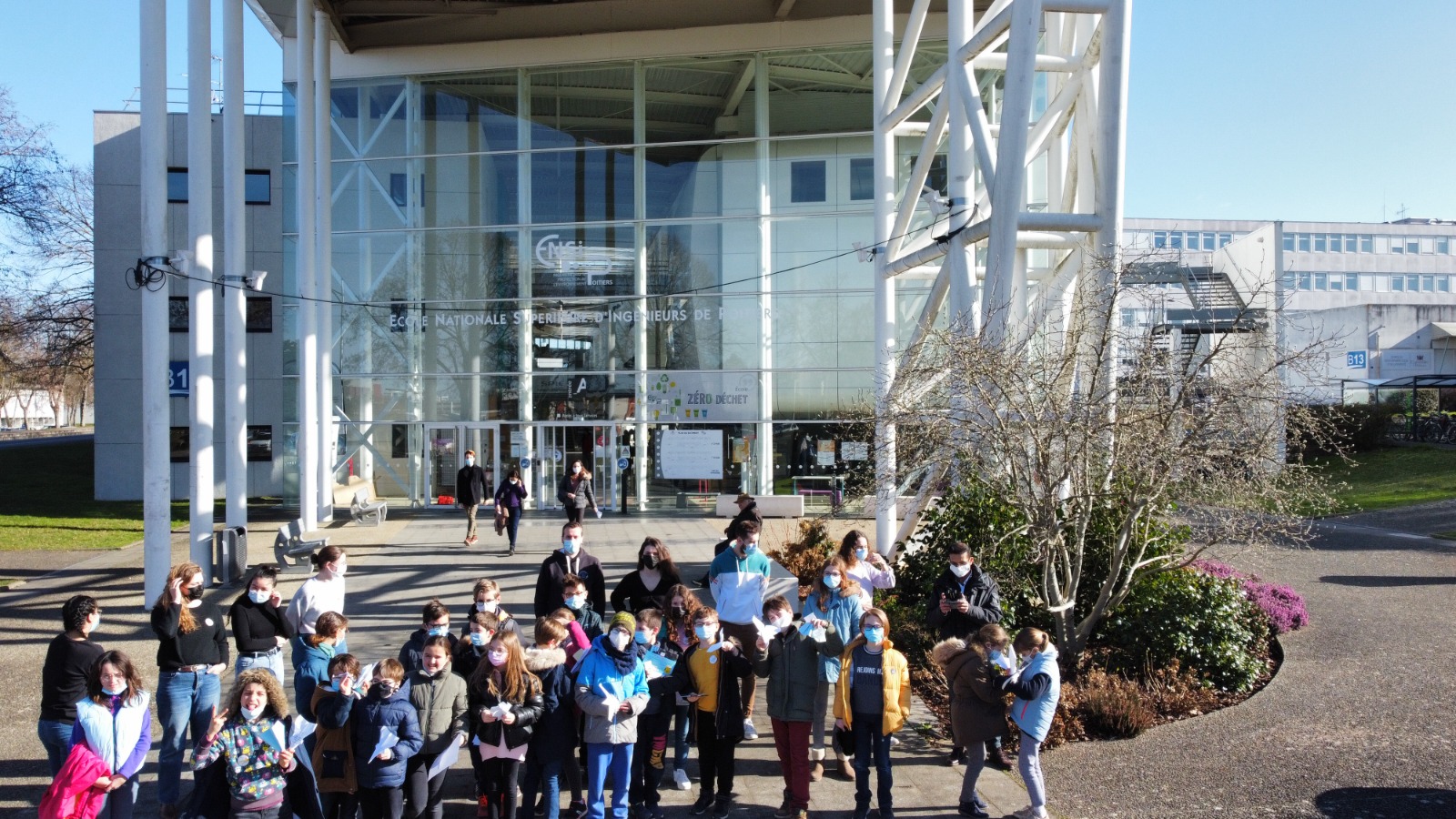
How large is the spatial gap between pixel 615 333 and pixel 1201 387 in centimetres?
1853

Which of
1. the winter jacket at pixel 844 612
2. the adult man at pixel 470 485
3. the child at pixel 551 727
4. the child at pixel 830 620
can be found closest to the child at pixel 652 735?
the child at pixel 551 727

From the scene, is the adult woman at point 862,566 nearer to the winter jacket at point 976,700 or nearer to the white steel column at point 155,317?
the winter jacket at point 976,700

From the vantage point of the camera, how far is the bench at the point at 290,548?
17.2 metres

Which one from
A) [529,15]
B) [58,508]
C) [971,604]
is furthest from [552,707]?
[58,508]

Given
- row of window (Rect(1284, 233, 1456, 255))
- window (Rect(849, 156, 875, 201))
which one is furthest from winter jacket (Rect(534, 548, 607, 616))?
row of window (Rect(1284, 233, 1456, 255))

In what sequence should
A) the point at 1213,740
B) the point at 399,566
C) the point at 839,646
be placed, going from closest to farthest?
1. the point at 839,646
2. the point at 1213,740
3. the point at 399,566

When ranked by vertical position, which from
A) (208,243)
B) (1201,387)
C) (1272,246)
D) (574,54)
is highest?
(574,54)

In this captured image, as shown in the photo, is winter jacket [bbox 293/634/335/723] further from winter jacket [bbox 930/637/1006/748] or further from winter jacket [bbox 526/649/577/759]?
winter jacket [bbox 930/637/1006/748]

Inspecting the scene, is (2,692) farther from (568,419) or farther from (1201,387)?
(568,419)

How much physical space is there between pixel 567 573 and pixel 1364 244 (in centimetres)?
7502

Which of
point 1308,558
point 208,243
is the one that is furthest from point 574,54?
point 1308,558

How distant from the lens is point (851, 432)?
23.4 m

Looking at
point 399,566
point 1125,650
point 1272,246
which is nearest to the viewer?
point 1125,650

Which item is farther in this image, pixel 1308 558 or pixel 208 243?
pixel 1308 558
